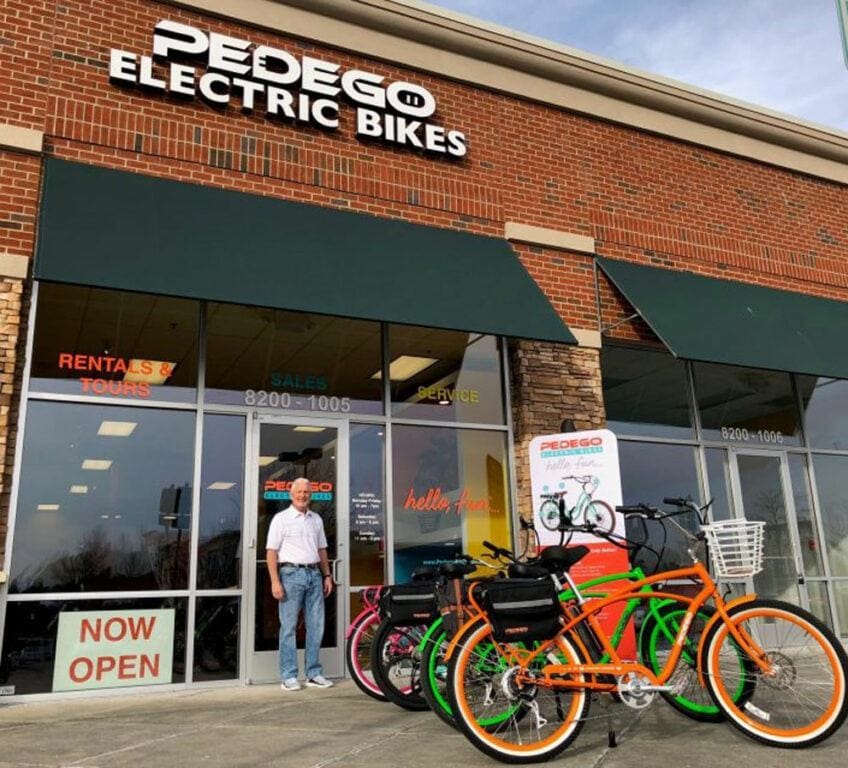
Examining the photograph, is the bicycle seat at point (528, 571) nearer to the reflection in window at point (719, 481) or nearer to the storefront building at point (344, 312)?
the storefront building at point (344, 312)

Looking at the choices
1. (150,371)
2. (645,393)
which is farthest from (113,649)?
(645,393)

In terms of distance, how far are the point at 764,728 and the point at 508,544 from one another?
4.28m

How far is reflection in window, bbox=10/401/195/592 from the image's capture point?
658cm

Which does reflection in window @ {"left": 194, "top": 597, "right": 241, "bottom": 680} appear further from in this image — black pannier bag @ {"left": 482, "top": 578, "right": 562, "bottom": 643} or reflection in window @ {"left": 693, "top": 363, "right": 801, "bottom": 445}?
reflection in window @ {"left": 693, "top": 363, "right": 801, "bottom": 445}

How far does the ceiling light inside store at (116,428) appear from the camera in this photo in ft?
23.0

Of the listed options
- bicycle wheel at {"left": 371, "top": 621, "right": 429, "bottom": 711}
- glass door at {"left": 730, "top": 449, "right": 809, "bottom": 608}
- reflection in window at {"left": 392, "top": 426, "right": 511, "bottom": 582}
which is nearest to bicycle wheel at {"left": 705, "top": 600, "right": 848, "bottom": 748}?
bicycle wheel at {"left": 371, "top": 621, "right": 429, "bottom": 711}

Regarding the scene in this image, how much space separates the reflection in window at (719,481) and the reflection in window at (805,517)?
1.13 meters

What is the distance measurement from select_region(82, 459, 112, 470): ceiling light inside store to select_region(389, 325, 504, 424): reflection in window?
9.30 feet

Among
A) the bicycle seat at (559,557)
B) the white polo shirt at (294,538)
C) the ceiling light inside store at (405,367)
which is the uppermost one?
the ceiling light inside store at (405,367)

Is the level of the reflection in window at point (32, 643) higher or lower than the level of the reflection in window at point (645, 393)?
lower

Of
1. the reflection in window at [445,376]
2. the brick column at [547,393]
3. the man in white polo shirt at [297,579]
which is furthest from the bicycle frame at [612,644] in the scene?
the reflection in window at [445,376]

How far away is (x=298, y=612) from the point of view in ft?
22.7

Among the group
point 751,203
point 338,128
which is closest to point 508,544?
point 338,128

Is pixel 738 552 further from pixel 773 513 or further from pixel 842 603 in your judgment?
pixel 842 603
